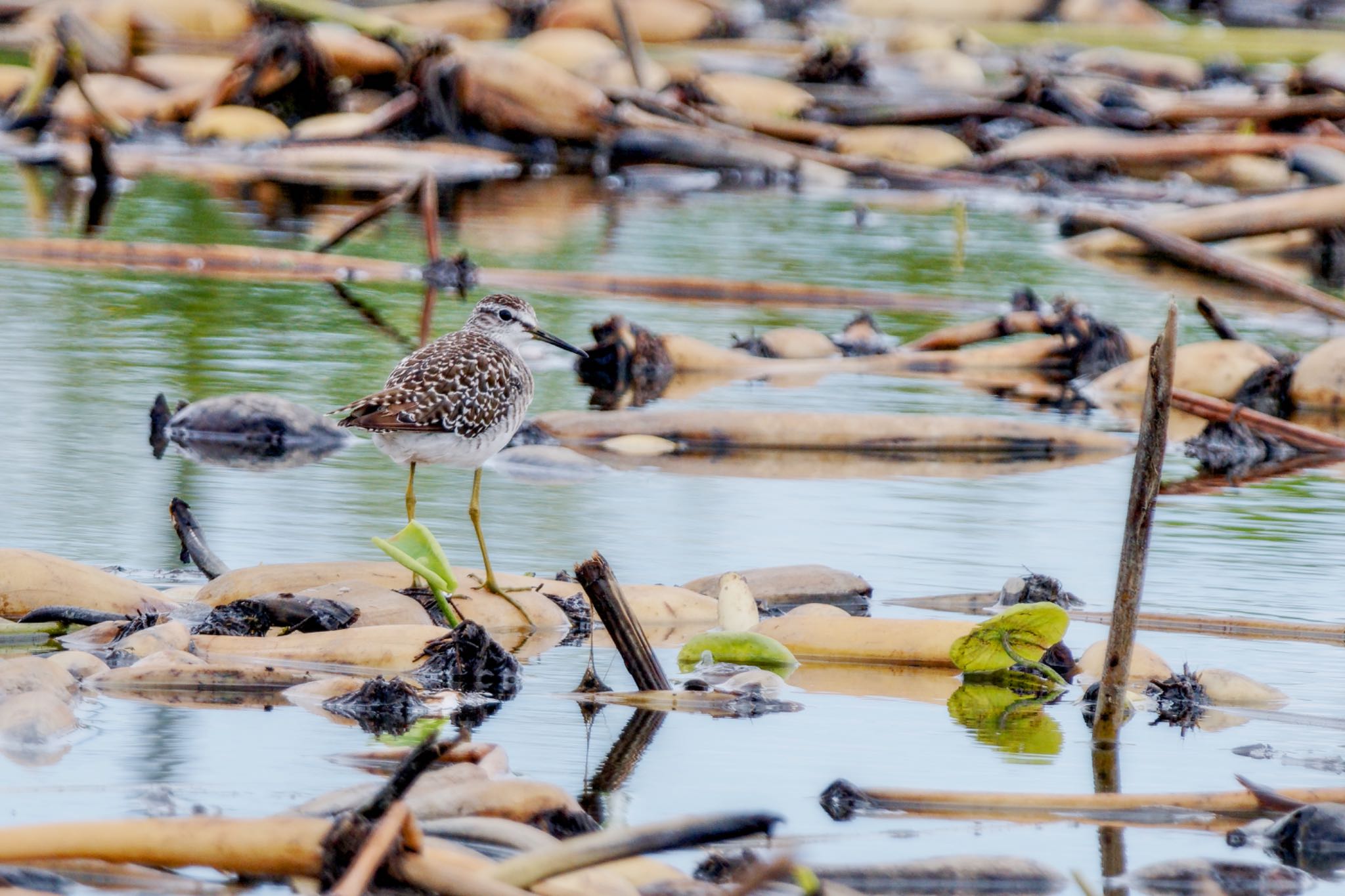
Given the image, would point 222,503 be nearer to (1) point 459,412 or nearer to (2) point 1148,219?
(1) point 459,412

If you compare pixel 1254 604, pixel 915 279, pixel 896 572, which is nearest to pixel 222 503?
pixel 896 572

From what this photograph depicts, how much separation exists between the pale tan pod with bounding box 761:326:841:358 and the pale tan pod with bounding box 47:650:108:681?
6826 mm

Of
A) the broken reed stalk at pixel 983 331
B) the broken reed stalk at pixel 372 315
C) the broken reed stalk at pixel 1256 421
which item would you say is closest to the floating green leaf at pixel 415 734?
the broken reed stalk at pixel 1256 421

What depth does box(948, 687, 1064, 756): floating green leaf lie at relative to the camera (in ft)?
18.1

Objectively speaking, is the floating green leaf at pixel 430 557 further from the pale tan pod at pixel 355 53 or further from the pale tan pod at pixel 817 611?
the pale tan pod at pixel 355 53

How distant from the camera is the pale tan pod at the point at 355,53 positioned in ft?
80.5

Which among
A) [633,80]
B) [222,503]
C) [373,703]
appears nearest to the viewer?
[373,703]

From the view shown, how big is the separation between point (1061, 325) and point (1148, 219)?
5435mm

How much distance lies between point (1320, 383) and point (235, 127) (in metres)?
13.6

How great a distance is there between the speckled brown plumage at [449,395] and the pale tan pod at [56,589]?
2.87ft

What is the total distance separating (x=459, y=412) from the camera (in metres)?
6.83

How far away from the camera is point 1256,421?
973cm

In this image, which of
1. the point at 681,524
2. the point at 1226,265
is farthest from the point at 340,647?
the point at 1226,265

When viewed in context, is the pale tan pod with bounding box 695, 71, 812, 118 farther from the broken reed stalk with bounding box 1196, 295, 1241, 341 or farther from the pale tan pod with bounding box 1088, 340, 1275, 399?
the pale tan pod with bounding box 1088, 340, 1275, 399
